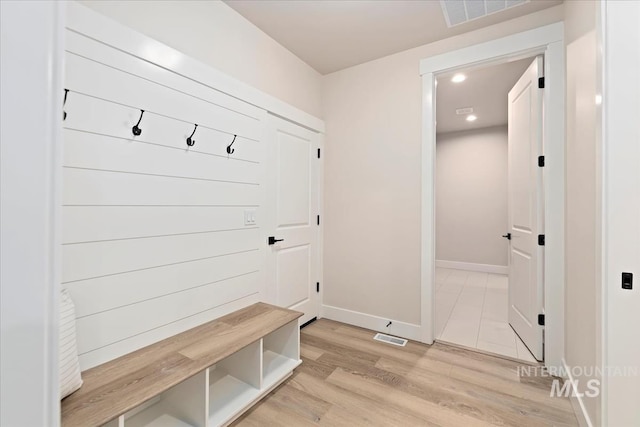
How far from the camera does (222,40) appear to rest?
2027mm

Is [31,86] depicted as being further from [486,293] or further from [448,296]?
[486,293]

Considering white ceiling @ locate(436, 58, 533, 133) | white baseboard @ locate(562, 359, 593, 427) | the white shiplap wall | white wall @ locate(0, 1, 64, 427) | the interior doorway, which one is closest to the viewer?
white wall @ locate(0, 1, 64, 427)

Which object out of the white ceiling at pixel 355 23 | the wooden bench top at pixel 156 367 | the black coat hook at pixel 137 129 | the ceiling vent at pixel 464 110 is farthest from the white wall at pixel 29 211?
the ceiling vent at pixel 464 110

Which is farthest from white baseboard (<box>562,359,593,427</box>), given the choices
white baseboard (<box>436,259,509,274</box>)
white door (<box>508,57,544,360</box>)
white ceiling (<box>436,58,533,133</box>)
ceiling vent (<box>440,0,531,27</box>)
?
white baseboard (<box>436,259,509,274</box>)

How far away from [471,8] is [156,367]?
3.12 meters

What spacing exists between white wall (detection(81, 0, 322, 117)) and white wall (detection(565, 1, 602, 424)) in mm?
2147

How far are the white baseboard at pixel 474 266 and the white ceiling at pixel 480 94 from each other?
268cm

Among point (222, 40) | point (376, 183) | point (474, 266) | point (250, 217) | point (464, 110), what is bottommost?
point (474, 266)

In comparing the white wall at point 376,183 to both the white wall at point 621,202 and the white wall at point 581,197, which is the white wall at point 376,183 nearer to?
the white wall at point 581,197

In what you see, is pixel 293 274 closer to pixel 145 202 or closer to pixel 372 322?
pixel 372 322

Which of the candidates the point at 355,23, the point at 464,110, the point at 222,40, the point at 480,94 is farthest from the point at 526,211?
the point at 222,40

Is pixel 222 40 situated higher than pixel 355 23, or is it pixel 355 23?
pixel 355 23

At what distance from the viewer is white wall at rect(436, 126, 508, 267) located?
5.16 metres

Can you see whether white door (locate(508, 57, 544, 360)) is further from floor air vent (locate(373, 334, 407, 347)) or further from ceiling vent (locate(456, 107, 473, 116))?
ceiling vent (locate(456, 107, 473, 116))
